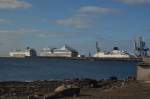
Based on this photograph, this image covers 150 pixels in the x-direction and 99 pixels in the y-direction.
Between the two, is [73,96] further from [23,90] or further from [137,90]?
[23,90]

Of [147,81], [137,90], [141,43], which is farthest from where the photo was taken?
[141,43]

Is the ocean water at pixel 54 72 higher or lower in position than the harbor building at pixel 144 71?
lower

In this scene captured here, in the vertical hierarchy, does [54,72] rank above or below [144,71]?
below

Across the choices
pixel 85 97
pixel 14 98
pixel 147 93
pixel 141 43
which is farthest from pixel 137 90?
pixel 141 43

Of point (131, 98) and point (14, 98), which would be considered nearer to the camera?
point (131, 98)

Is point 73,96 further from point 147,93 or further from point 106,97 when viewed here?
point 147,93

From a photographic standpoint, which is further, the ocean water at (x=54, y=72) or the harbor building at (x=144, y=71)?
the ocean water at (x=54, y=72)

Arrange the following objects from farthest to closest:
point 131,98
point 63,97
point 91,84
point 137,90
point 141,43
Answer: point 141,43 < point 91,84 < point 137,90 < point 63,97 < point 131,98

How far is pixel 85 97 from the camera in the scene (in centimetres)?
2806

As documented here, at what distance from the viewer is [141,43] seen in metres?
169

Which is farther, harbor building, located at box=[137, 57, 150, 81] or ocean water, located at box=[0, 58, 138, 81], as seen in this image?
ocean water, located at box=[0, 58, 138, 81]

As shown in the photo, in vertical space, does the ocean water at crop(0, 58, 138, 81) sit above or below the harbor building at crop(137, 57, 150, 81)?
below

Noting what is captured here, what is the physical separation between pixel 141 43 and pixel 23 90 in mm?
134994

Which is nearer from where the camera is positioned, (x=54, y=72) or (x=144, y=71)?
(x=144, y=71)
